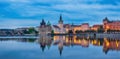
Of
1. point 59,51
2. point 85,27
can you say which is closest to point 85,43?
point 59,51

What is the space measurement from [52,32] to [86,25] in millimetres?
28654

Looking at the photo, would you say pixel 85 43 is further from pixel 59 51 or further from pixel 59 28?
pixel 59 28

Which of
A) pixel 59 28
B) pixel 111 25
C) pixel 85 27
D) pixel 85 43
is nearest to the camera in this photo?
pixel 85 43

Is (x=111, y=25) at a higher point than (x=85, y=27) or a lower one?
higher

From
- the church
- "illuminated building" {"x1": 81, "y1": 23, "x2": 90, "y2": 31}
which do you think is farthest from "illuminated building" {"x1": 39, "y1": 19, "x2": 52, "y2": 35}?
"illuminated building" {"x1": 81, "y1": 23, "x2": 90, "y2": 31}

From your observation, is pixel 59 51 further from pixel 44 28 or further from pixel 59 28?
pixel 59 28

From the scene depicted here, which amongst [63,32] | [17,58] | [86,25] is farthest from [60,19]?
[17,58]

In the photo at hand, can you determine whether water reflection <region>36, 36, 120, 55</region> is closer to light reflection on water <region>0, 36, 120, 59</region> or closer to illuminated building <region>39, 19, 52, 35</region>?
light reflection on water <region>0, 36, 120, 59</region>

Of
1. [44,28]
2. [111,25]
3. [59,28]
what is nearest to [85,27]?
[59,28]

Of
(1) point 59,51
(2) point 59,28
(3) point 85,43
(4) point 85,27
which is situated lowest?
(4) point 85,27

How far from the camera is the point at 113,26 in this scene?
520 ft

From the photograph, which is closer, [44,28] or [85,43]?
[85,43]

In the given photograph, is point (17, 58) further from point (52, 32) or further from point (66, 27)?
point (66, 27)

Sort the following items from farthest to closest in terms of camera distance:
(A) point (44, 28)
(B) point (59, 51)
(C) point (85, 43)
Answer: (A) point (44, 28), (C) point (85, 43), (B) point (59, 51)
